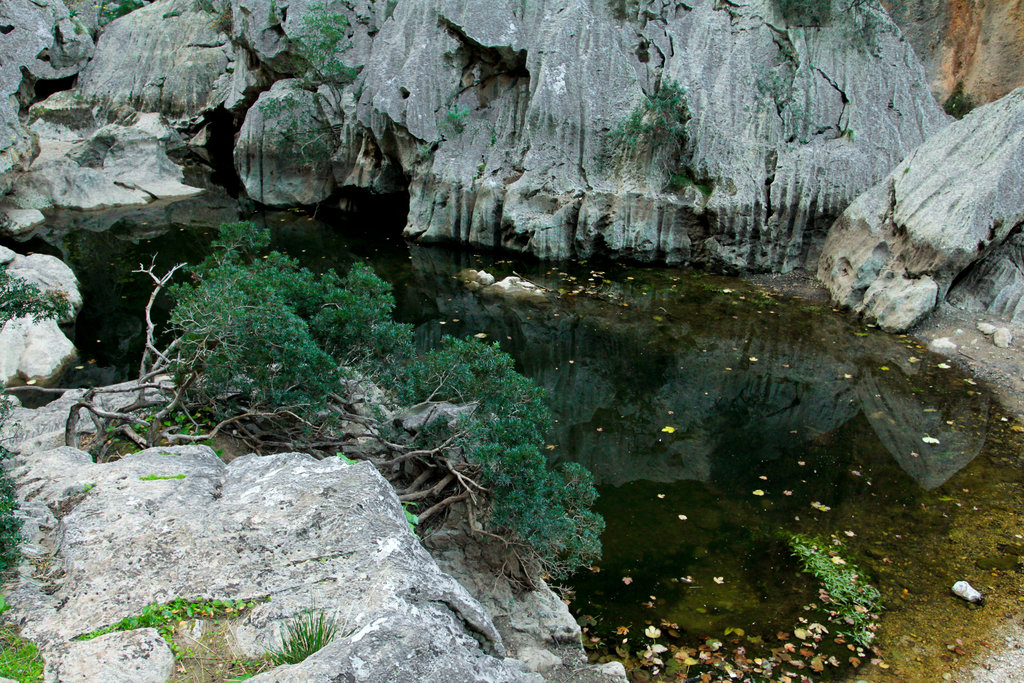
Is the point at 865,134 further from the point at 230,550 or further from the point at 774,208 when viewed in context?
the point at 230,550

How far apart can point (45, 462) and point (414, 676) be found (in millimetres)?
3211

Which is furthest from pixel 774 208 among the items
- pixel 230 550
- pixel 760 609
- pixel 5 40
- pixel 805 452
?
pixel 5 40

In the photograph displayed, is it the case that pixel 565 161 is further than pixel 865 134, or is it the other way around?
pixel 565 161

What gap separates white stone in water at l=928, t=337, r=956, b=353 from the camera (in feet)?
34.9

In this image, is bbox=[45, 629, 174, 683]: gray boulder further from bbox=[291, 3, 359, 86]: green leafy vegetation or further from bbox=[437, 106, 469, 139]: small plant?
bbox=[291, 3, 359, 86]: green leafy vegetation

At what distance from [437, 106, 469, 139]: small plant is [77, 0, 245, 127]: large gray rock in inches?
457

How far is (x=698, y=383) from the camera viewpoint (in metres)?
9.96

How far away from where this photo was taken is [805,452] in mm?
8086

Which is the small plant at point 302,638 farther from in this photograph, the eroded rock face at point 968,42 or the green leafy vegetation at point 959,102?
the green leafy vegetation at point 959,102

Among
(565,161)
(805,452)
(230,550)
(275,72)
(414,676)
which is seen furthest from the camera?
(275,72)

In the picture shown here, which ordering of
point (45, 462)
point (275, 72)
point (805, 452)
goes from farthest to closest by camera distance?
point (275, 72) → point (805, 452) → point (45, 462)

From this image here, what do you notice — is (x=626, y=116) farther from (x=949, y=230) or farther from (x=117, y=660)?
(x=117, y=660)

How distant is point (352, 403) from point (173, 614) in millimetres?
3374

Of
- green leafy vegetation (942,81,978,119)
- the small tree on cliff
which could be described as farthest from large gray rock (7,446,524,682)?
green leafy vegetation (942,81,978,119)
